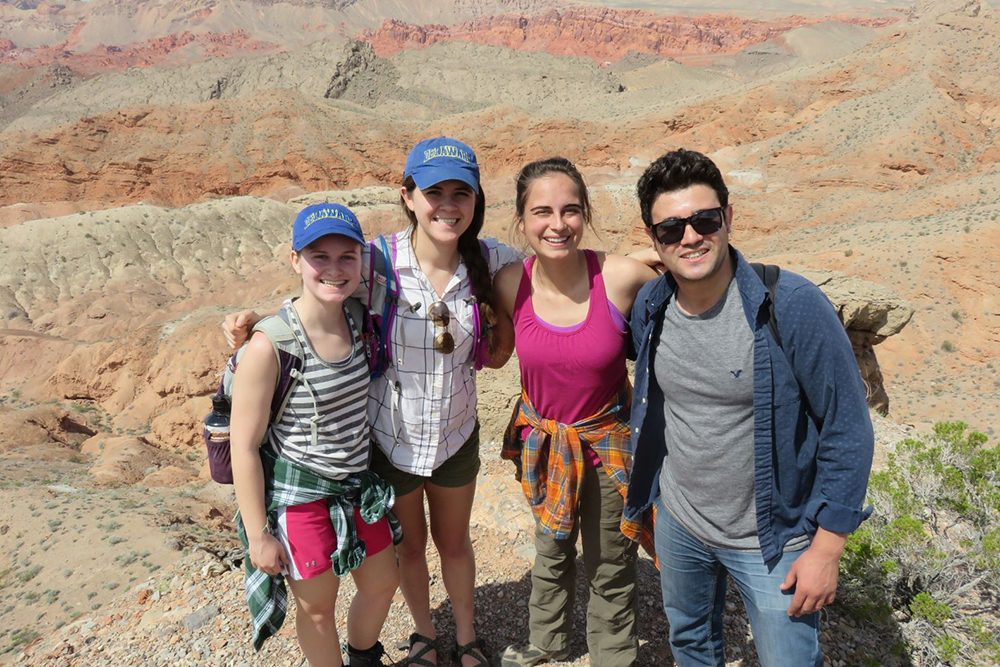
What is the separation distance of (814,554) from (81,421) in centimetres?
1861

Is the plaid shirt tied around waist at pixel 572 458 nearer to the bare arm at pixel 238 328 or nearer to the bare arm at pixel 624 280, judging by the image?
the bare arm at pixel 624 280

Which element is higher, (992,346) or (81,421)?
(992,346)

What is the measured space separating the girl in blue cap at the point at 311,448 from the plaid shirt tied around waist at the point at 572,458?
71 cm

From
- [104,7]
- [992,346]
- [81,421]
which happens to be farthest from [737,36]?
[104,7]

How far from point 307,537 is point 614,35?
10430 cm

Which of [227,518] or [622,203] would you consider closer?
[227,518]

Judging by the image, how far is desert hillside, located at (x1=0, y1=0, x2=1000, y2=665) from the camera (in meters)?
7.43

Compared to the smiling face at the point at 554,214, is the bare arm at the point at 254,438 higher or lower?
lower

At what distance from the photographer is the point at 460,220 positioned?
249 cm

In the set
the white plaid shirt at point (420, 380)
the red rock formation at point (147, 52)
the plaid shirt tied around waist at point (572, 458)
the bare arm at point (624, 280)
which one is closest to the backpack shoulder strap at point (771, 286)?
the bare arm at point (624, 280)

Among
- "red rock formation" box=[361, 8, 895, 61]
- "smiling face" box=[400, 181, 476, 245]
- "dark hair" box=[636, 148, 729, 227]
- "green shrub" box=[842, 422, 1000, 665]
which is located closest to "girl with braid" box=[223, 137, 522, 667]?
"smiling face" box=[400, 181, 476, 245]

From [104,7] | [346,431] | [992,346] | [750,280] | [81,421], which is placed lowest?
[81,421]

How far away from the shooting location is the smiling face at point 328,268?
7.55ft

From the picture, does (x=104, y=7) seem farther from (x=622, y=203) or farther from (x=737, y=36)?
(x=622, y=203)
